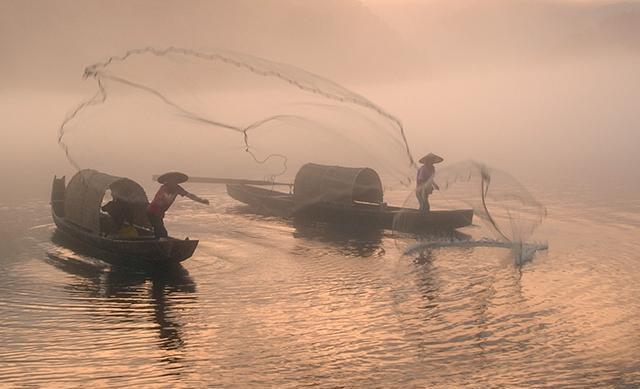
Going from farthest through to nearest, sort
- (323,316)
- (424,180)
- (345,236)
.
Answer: (424,180) < (345,236) < (323,316)

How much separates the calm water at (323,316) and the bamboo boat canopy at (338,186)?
14.8ft

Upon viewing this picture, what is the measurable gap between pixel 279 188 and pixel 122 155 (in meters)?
57.5

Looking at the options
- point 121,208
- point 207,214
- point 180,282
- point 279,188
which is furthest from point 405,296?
point 279,188

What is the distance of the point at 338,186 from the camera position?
1455 inches

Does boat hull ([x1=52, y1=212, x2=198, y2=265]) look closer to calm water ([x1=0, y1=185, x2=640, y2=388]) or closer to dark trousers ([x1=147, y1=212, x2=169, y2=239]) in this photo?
dark trousers ([x1=147, y1=212, x2=169, y2=239])

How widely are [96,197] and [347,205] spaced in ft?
39.5

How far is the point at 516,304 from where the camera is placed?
2242 centimetres

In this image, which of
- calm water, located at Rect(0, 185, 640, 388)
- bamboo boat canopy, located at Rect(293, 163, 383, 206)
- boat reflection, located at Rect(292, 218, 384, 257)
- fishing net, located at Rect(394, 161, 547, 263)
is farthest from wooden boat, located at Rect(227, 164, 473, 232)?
calm water, located at Rect(0, 185, 640, 388)

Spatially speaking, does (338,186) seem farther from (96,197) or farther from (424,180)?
(96,197)

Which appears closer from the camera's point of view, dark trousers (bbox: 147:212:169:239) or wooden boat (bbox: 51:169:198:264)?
wooden boat (bbox: 51:169:198:264)

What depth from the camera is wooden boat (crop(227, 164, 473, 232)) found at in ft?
111

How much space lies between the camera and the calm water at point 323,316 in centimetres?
1689

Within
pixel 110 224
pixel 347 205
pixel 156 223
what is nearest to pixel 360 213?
pixel 347 205

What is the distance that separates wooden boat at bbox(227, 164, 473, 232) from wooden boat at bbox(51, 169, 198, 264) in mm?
9879
